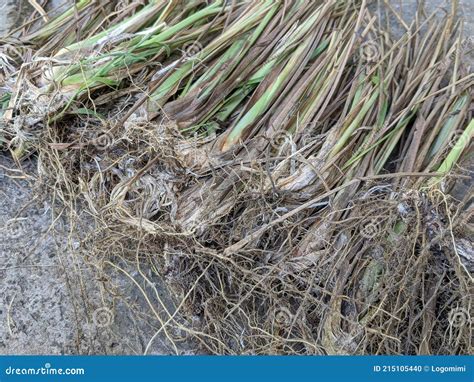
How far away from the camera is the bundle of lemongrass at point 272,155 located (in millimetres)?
1461

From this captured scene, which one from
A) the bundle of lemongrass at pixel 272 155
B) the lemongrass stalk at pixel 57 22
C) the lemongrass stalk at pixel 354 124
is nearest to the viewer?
the bundle of lemongrass at pixel 272 155

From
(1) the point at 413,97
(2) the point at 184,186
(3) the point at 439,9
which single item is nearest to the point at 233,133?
(2) the point at 184,186

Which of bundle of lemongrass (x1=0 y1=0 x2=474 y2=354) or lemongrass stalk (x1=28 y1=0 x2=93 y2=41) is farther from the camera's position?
lemongrass stalk (x1=28 y1=0 x2=93 y2=41)

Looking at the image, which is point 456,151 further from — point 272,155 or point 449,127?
point 272,155

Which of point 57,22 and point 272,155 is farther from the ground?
point 57,22

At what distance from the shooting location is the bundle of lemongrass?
1461mm

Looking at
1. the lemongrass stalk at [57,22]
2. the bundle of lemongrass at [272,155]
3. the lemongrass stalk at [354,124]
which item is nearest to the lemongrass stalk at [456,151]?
the bundle of lemongrass at [272,155]

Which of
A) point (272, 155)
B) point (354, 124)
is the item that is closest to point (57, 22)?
point (272, 155)

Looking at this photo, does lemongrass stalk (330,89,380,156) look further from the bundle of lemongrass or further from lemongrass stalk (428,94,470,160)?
lemongrass stalk (428,94,470,160)

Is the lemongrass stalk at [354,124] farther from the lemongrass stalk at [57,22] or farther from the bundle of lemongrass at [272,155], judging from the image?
the lemongrass stalk at [57,22]

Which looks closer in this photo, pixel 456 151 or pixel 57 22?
pixel 456 151

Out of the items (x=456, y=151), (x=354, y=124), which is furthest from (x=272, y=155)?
(x=456, y=151)

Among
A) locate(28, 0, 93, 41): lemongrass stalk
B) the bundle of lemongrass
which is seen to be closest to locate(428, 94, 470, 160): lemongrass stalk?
the bundle of lemongrass

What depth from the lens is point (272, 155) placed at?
165cm
